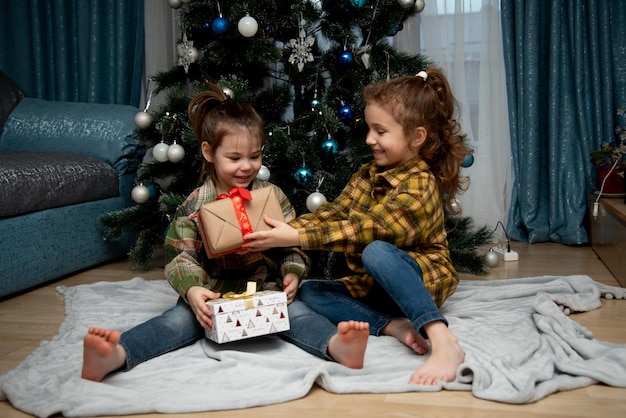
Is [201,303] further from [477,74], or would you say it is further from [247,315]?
[477,74]

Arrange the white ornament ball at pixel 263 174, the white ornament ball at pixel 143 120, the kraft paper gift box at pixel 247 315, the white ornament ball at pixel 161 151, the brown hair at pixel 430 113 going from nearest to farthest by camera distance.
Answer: the kraft paper gift box at pixel 247 315 → the brown hair at pixel 430 113 → the white ornament ball at pixel 263 174 → the white ornament ball at pixel 161 151 → the white ornament ball at pixel 143 120

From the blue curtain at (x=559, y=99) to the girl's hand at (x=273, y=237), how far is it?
1.74 m

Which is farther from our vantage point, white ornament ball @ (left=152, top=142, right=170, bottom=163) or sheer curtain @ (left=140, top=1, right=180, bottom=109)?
sheer curtain @ (left=140, top=1, right=180, bottom=109)

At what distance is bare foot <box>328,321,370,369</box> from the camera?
1292 millimetres

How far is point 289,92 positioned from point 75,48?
155 cm

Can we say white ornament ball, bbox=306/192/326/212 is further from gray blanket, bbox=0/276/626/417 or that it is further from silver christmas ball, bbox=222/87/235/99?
gray blanket, bbox=0/276/626/417

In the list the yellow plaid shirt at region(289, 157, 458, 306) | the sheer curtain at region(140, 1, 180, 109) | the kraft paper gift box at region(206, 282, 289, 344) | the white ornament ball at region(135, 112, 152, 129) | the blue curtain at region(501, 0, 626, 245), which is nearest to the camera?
the kraft paper gift box at region(206, 282, 289, 344)

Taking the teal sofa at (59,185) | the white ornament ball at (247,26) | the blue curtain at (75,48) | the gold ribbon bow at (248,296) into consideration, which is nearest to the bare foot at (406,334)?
the gold ribbon bow at (248,296)

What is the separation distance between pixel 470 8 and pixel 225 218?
6.18 feet

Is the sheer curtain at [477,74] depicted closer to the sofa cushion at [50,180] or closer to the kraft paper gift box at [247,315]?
the sofa cushion at [50,180]

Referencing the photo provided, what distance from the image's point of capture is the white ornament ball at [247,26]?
1981 mm

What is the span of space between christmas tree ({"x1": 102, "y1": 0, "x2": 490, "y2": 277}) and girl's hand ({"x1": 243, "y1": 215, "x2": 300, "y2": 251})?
48 cm

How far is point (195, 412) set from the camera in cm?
117

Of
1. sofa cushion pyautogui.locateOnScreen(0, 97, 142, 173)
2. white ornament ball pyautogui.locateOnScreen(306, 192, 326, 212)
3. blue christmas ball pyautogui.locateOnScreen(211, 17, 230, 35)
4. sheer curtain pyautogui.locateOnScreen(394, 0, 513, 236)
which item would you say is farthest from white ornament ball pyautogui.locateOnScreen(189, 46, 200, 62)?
sheer curtain pyautogui.locateOnScreen(394, 0, 513, 236)
